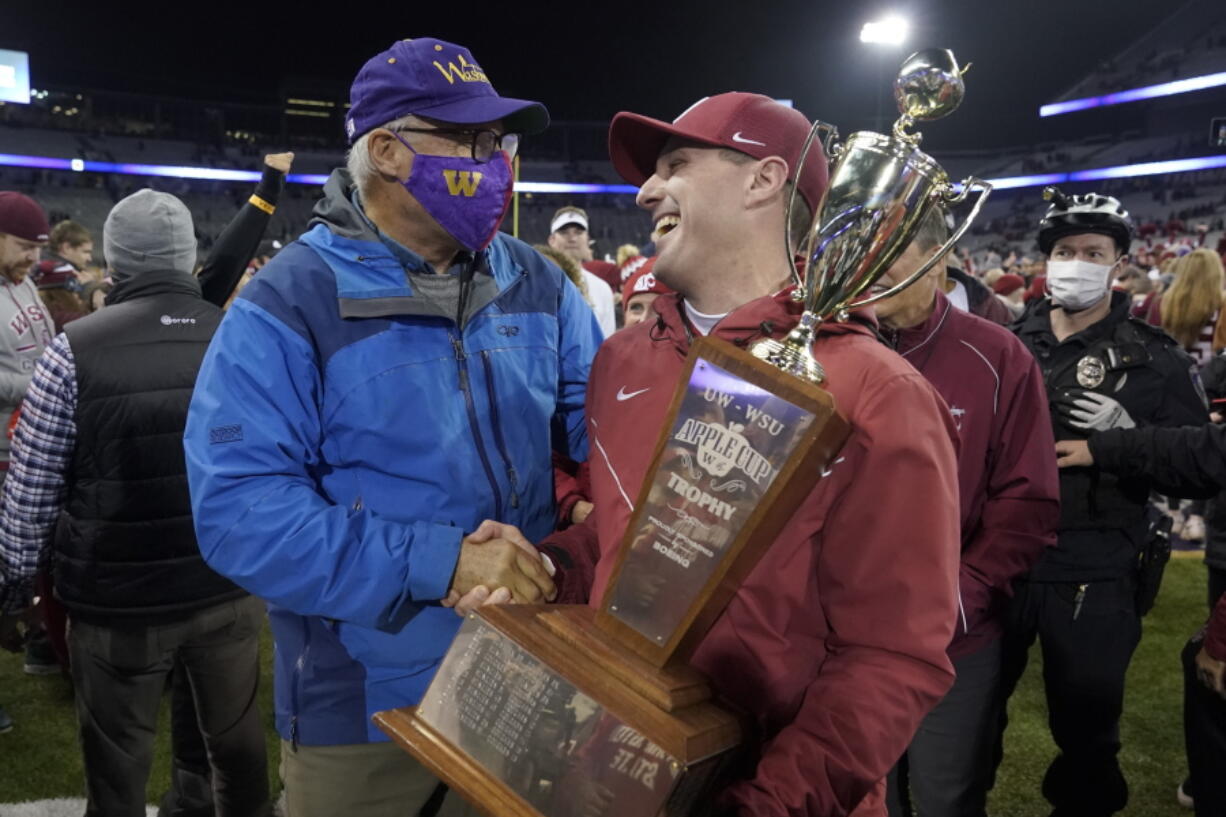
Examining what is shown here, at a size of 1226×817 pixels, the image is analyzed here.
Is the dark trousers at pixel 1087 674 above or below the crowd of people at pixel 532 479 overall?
below

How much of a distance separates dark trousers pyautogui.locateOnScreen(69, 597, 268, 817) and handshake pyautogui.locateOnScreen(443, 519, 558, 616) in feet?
5.71

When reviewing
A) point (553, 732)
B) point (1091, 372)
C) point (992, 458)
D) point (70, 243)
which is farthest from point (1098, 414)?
point (70, 243)

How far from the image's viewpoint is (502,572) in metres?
1.54

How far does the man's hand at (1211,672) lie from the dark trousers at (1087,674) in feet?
1.90

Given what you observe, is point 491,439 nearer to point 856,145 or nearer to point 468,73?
point 468,73

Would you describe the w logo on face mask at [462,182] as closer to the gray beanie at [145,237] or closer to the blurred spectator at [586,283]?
the gray beanie at [145,237]

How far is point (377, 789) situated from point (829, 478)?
126 cm

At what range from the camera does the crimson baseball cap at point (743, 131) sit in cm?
165

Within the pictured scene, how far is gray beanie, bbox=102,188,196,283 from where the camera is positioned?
2.79 metres

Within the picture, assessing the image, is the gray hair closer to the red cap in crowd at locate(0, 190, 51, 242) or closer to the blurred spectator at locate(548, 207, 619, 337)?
the red cap in crowd at locate(0, 190, 51, 242)

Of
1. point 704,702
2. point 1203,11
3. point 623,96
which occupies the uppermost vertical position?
point 1203,11

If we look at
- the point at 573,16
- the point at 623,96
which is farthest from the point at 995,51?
the point at 573,16

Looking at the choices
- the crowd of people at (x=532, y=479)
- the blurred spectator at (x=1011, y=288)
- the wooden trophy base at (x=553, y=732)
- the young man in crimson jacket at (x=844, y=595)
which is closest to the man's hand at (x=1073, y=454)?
the crowd of people at (x=532, y=479)

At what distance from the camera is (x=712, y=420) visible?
1.08 metres
